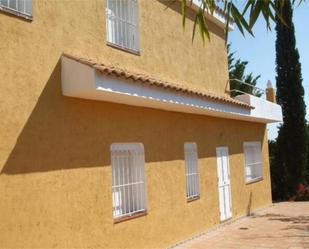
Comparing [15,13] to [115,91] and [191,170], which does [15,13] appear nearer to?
[115,91]

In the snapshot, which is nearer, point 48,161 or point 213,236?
point 48,161

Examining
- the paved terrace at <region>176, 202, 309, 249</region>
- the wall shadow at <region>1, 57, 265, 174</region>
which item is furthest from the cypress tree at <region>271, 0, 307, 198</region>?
the wall shadow at <region>1, 57, 265, 174</region>

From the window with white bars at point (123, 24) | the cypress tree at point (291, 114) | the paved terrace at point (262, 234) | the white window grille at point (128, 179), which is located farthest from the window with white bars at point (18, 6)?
the cypress tree at point (291, 114)

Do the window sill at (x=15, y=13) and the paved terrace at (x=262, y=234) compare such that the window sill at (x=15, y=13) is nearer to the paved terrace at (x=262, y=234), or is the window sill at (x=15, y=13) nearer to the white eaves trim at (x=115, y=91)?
the white eaves trim at (x=115, y=91)

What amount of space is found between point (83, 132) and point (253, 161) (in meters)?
11.1

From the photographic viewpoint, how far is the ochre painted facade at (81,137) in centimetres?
623

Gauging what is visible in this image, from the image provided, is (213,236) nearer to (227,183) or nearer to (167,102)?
(227,183)

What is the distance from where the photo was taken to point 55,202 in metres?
6.81

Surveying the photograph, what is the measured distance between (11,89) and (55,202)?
1.90 meters

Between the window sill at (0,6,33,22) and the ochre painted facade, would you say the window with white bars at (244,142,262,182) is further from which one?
the window sill at (0,6,33,22)

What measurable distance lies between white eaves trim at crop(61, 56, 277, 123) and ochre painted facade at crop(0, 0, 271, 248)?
0.17m

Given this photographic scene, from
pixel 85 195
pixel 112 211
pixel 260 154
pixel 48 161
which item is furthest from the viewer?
pixel 260 154

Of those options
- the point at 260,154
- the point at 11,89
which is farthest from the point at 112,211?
the point at 260,154

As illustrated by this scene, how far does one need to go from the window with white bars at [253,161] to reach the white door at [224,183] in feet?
7.94
